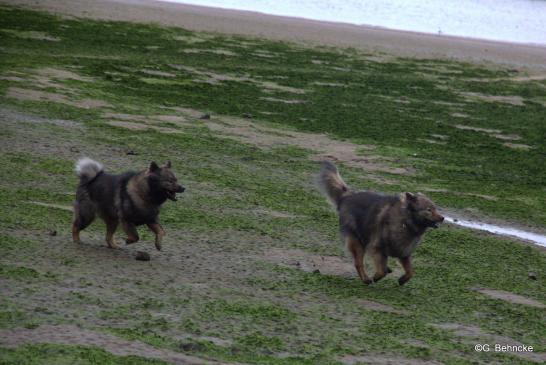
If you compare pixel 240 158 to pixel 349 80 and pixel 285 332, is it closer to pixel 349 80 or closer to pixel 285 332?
pixel 285 332

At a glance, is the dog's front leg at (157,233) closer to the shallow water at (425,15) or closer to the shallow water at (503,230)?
the shallow water at (503,230)

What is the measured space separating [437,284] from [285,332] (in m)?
2.60

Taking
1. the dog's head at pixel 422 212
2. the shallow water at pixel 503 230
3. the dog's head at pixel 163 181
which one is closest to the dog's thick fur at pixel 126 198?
the dog's head at pixel 163 181

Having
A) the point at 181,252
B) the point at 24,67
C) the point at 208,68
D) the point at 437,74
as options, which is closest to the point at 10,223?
the point at 181,252

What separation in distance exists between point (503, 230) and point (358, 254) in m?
3.60

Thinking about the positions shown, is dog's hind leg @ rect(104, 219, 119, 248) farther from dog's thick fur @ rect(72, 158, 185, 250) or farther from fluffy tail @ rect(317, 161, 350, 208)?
fluffy tail @ rect(317, 161, 350, 208)

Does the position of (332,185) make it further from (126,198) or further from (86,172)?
(86,172)

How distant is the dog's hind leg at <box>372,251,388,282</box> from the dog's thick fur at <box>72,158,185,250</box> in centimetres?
193

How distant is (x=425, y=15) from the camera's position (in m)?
63.7

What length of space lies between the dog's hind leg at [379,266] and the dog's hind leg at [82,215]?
106 inches

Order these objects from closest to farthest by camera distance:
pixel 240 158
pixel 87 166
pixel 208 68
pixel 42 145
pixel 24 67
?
1. pixel 87 166
2. pixel 42 145
3. pixel 240 158
4. pixel 24 67
5. pixel 208 68

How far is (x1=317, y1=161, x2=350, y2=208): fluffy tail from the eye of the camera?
10383mm

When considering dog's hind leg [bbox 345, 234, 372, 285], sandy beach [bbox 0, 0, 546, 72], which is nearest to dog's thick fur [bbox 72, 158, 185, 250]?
dog's hind leg [bbox 345, 234, 372, 285]

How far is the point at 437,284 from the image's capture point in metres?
9.98
